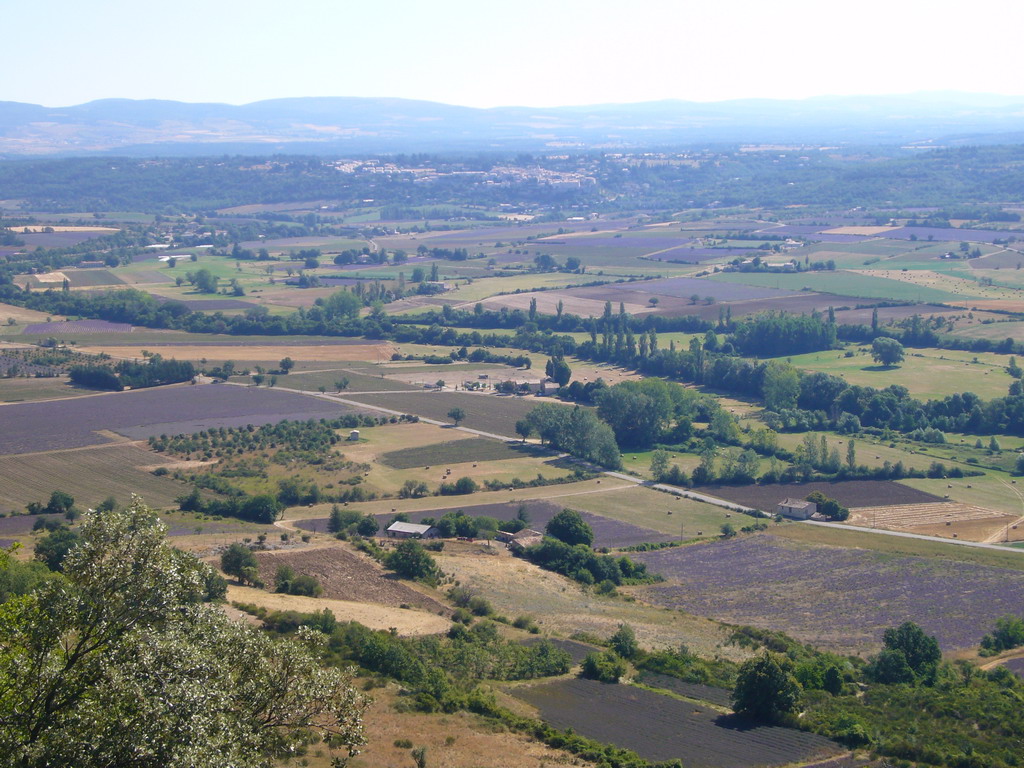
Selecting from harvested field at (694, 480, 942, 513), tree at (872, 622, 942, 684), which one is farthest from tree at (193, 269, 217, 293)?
tree at (872, 622, 942, 684)

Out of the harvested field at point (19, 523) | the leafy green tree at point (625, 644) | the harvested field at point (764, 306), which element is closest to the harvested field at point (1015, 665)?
the leafy green tree at point (625, 644)

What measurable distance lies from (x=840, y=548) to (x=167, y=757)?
37.6 metres

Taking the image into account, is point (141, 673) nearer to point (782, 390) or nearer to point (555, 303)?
point (782, 390)

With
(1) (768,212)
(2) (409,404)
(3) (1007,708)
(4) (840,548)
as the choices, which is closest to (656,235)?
(1) (768,212)

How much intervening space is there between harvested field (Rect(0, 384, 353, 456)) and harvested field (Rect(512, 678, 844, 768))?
37.3 m

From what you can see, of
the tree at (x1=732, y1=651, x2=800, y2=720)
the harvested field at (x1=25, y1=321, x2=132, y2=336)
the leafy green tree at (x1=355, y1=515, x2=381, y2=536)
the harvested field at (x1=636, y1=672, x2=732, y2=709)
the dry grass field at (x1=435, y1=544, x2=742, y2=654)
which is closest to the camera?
the tree at (x1=732, y1=651, x2=800, y2=720)

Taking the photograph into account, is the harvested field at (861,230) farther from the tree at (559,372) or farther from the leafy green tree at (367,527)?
the leafy green tree at (367,527)

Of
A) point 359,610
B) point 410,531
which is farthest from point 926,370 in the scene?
point 359,610

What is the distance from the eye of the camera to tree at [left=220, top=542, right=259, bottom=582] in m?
38.8

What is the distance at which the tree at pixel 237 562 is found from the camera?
38.8m

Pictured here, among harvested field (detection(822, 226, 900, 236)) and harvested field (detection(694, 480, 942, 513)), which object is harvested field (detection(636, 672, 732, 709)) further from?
harvested field (detection(822, 226, 900, 236))

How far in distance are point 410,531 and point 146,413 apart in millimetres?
25872

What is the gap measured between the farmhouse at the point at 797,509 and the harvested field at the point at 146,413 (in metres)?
27.7

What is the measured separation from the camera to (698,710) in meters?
29.7
